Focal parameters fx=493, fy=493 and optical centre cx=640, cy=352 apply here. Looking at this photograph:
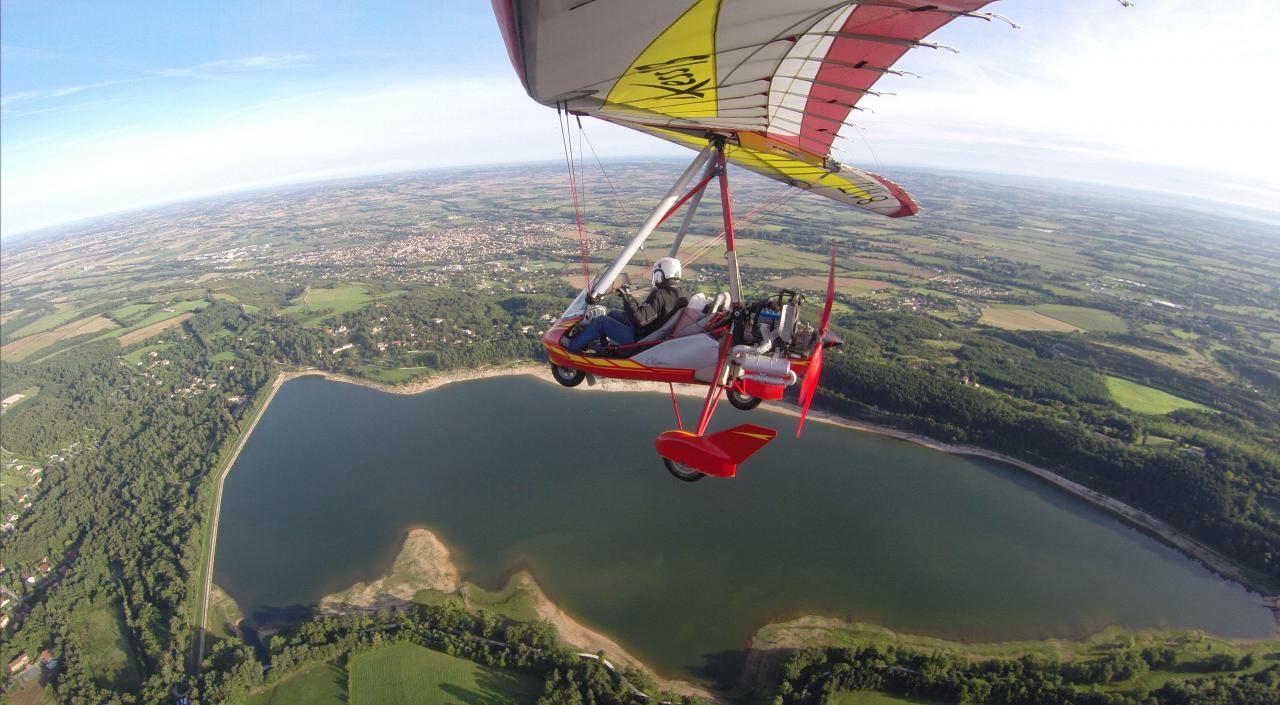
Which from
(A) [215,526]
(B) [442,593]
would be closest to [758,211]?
(B) [442,593]

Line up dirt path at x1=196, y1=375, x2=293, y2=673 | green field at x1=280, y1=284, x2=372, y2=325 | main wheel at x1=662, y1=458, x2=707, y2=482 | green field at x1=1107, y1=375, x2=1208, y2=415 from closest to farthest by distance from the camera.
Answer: main wheel at x1=662, y1=458, x2=707, y2=482, dirt path at x1=196, y1=375, x2=293, y2=673, green field at x1=1107, y1=375, x2=1208, y2=415, green field at x1=280, y1=284, x2=372, y2=325

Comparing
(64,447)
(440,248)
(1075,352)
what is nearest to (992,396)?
(1075,352)

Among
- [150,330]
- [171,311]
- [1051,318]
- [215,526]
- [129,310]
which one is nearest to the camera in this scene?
[215,526]

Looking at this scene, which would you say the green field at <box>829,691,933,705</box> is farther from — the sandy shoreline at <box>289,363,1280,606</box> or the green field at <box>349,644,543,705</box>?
the sandy shoreline at <box>289,363,1280,606</box>

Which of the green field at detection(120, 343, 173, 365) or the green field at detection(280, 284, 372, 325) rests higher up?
the green field at detection(280, 284, 372, 325)

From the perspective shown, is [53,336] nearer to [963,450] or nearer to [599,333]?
[599,333]

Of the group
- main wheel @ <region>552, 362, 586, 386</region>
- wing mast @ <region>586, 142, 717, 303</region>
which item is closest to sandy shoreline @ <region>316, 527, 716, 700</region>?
main wheel @ <region>552, 362, 586, 386</region>
